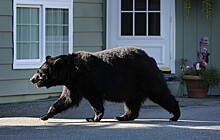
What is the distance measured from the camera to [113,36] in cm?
1374

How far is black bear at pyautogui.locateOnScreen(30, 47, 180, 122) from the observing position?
31.5ft

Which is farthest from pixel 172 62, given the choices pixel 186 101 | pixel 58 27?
pixel 58 27

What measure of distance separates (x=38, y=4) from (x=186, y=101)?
3559 millimetres

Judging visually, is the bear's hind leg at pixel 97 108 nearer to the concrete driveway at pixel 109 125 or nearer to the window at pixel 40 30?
the concrete driveway at pixel 109 125

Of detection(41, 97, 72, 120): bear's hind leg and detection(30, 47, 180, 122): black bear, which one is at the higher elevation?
detection(30, 47, 180, 122): black bear

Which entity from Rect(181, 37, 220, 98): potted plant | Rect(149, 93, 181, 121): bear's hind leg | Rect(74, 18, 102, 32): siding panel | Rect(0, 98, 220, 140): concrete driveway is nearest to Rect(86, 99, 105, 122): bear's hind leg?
Rect(0, 98, 220, 140): concrete driveway

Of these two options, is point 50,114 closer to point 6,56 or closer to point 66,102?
point 66,102

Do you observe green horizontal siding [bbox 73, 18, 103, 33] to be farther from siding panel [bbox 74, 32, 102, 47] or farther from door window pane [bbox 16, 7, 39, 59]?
door window pane [bbox 16, 7, 39, 59]

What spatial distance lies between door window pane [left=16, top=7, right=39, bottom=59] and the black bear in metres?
2.66

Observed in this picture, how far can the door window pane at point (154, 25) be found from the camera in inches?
540

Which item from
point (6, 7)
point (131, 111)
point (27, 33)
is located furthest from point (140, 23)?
point (131, 111)

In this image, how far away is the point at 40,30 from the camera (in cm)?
1258

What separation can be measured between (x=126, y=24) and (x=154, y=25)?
2.03 feet

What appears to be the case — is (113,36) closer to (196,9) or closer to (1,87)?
(196,9)
